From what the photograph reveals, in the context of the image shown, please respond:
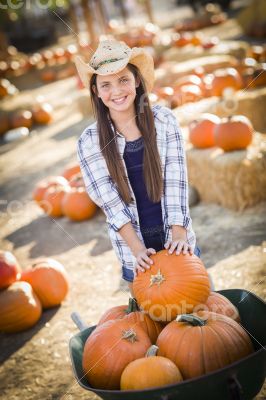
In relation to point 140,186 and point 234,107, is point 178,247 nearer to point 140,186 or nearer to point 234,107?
point 140,186

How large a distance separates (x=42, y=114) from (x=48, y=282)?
27.0 feet

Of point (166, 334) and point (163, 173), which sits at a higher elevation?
point (163, 173)

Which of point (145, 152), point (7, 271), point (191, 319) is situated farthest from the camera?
point (7, 271)

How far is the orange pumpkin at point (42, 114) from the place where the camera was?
11.4 metres

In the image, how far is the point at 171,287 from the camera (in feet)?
6.77

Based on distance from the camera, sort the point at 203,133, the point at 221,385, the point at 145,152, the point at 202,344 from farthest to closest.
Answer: the point at 203,133 → the point at 145,152 → the point at 202,344 → the point at 221,385

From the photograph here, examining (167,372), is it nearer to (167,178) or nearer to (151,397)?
(151,397)

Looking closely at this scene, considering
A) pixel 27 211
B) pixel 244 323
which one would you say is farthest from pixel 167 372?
pixel 27 211

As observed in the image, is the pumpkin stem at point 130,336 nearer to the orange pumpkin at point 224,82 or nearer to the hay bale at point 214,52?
the orange pumpkin at point 224,82

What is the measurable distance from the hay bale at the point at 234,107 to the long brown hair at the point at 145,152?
4.12 meters

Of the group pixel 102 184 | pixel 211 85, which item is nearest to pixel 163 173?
pixel 102 184

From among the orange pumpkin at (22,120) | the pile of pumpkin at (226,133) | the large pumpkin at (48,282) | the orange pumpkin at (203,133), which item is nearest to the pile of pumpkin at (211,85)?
the orange pumpkin at (203,133)

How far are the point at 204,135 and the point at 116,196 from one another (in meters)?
3.15

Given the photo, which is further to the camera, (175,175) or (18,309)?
(18,309)
